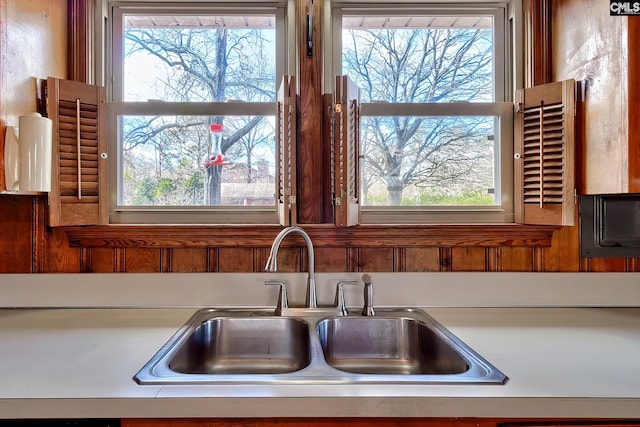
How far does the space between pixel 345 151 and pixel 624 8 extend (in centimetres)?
95

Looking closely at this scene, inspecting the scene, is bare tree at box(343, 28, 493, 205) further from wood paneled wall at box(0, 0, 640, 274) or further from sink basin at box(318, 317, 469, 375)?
sink basin at box(318, 317, 469, 375)

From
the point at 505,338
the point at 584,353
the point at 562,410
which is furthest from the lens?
the point at 505,338

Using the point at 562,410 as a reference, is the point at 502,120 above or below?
above

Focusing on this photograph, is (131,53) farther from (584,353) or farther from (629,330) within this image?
(629,330)

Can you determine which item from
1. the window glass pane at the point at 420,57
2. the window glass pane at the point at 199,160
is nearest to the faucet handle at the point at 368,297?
the window glass pane at the point at 199,160

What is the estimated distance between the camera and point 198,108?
60.7 inches

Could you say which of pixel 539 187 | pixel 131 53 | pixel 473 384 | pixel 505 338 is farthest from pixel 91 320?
pixel 539 187

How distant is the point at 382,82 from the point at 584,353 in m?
1.18

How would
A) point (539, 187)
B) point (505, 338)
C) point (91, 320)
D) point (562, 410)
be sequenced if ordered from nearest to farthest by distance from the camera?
point (562, 410), point (505, 338), point (91, 320), point (539, 187)

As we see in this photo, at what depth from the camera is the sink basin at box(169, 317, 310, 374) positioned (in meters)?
1.25

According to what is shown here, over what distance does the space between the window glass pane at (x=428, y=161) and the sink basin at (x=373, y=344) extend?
503mm

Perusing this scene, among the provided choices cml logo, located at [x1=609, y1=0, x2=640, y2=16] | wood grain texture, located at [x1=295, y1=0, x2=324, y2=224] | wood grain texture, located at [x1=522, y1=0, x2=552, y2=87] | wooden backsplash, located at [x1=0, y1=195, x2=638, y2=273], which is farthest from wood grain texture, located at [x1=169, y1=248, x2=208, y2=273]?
cml logo, located at [x1=609, y1=0, x2=640, y2=16]

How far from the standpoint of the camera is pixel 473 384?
79 centimetres

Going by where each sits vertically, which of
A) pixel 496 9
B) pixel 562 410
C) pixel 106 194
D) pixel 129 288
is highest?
pixel 496 9
